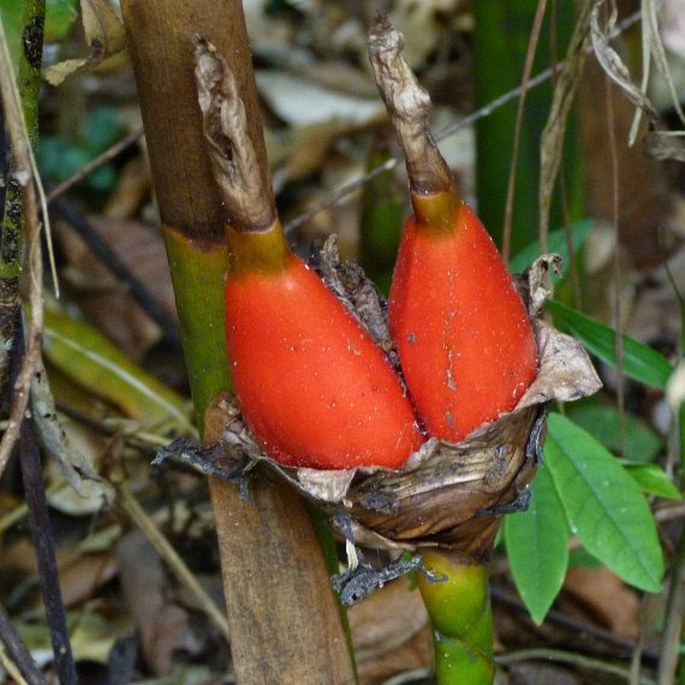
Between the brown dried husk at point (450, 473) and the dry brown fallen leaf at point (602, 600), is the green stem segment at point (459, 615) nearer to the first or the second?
the brown dried husk at point (450, 473)

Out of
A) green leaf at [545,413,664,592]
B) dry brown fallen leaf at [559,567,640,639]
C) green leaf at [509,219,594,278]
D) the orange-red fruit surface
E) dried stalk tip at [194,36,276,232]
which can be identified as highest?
dried stalk tip at [194,36,276,232]

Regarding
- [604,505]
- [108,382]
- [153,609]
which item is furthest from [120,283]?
[604,505]

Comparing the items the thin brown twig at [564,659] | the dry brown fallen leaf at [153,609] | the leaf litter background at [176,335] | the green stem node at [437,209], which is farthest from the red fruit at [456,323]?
the dry brown fallen leaf at [153,609]

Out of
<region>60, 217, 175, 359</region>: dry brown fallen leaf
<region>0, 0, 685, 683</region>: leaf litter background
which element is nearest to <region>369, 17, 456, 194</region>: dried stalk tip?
<region>0, 0, 685, 683</region>: leaf litter background

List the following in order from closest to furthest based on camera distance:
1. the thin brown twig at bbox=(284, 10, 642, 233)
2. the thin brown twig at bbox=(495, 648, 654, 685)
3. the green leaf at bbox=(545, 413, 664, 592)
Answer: the green leaf at bbox=(545, 413, 664, 592), the thin brown twig at bbox=(284, 10, 642, 233), the thin brown twig at bbox=(495, 648, 654, 685)

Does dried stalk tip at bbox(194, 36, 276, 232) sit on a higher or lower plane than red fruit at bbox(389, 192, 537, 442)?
higher

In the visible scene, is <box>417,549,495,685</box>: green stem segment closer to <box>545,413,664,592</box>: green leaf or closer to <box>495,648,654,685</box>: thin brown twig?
<box>545,413,664,592</box>: green leaf

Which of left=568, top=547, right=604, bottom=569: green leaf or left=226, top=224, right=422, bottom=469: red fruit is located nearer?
left=226, top=224, right=422, bottom=469: red fruit

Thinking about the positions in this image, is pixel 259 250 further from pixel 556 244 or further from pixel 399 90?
pixel 556 244
